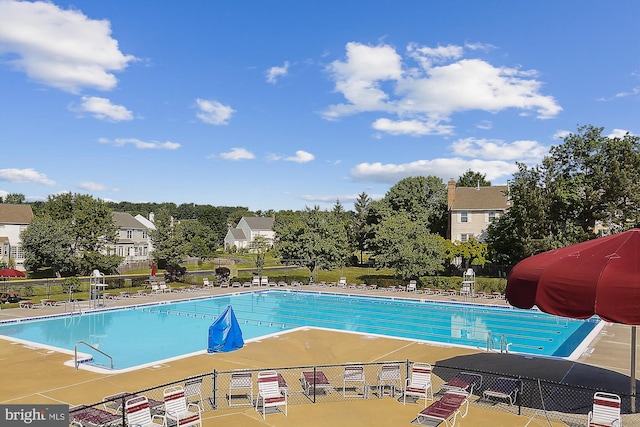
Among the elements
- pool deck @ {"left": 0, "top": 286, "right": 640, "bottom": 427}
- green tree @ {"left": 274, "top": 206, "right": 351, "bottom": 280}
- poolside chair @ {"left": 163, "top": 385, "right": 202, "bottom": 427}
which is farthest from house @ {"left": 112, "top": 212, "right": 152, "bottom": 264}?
poolside chair @ {"left": 163, "top": 385, "right": 202, "bottom": 427}

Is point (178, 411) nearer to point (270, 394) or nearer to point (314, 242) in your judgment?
point (270, 394)

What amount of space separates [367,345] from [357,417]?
9884 mm

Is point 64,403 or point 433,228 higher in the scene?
→ point 433,228

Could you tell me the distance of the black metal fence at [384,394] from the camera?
11.9 meters

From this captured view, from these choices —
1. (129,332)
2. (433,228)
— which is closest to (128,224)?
(433,228)

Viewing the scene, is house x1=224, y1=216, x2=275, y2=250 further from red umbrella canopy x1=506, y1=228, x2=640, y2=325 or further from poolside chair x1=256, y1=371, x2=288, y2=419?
red umbrella canopy x1=506, y1=228, x2=640, y2=325

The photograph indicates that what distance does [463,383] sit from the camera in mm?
13203

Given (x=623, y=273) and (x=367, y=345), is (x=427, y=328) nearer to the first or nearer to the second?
(x=367, y=345)

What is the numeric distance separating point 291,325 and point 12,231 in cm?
5086

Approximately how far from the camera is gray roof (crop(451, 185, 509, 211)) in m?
58.9

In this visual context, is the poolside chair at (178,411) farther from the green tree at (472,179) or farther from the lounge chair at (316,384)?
the green tree at (472,179)

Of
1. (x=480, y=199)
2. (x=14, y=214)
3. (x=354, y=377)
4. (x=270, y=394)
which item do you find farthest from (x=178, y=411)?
(x=14, y=214)

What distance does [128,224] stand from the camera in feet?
245

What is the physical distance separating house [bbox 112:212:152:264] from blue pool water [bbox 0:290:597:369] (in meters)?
37.4
